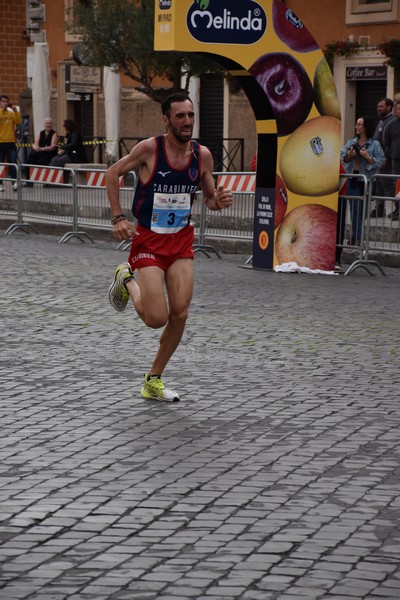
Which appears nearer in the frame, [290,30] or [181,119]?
[181,119]

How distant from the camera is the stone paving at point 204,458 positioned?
5.03 m

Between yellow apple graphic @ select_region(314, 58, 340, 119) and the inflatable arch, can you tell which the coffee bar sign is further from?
yellow apple graphic @ select_region(314, 58, 340, 119)

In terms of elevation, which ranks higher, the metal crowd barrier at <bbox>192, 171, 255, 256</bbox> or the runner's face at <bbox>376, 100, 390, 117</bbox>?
the runner's face at <bbox>376, 100, 390, 117</bbox>

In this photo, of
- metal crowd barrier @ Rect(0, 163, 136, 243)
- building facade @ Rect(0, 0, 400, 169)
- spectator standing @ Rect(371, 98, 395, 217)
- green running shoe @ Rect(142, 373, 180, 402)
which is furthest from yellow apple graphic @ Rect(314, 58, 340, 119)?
building facade @ Rect(0, 0, 400, 169)

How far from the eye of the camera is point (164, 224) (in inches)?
339

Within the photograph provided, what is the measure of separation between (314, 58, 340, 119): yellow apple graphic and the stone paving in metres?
4.34

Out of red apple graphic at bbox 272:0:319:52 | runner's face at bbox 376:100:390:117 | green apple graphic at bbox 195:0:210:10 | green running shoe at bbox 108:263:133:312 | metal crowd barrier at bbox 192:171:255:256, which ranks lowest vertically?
metal crowd barrier at bbox 192:171:255:256

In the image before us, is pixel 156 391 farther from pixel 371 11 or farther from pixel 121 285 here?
pixel 371 11

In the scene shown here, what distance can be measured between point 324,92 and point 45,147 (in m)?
13.9

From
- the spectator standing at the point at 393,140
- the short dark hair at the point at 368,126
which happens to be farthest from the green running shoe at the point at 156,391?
the spectator standing at the point at 393,140

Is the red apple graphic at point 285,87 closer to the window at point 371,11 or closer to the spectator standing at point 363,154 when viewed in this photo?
the spectator standing at point 363,154

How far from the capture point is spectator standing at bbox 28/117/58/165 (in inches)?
1158

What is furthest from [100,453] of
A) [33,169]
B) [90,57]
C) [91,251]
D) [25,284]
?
[90,57]

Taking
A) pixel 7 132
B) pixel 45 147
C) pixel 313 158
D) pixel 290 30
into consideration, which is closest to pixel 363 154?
pixel 313 158
